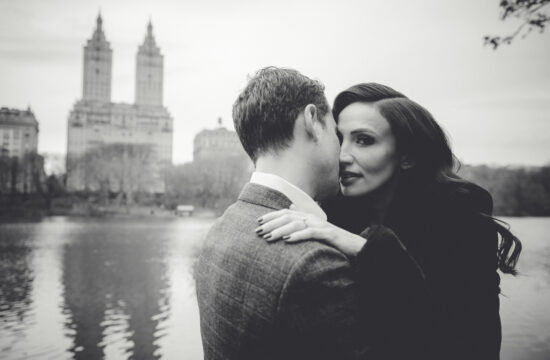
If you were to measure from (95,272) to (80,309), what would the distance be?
5933 millimetres

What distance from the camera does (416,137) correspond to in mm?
2602

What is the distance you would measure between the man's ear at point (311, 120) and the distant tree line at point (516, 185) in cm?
2767

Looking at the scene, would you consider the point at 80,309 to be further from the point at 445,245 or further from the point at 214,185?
the point at 214,185

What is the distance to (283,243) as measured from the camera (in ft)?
4.86

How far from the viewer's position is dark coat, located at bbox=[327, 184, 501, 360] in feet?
6.34

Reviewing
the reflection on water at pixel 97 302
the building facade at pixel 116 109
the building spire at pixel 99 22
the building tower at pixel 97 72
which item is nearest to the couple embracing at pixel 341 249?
the reflection on water at pixel 97 302

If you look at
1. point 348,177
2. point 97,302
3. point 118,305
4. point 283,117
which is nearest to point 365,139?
point 348,177

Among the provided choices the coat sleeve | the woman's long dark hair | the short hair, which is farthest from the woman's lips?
the coat sleeve

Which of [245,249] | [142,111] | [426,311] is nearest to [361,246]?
[426,311]

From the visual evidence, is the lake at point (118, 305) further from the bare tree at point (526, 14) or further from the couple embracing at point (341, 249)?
the couple embracing at point (341, 249)

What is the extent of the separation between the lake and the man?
7457 mm

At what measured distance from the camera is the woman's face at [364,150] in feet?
8.29

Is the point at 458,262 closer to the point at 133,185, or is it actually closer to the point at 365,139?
the point at 365,139

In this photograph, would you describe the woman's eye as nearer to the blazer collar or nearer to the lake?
the blazer collar
